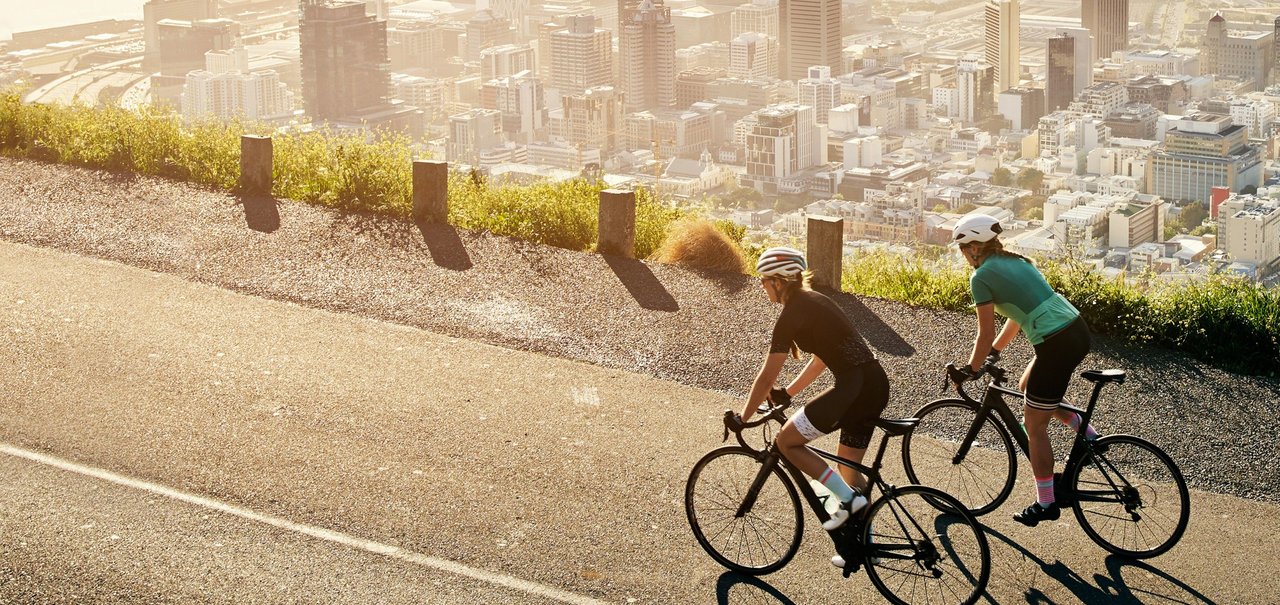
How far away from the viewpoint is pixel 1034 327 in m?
6.67

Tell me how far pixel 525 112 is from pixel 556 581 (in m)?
76.4

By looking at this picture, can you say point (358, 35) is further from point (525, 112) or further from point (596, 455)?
point (596, 455)

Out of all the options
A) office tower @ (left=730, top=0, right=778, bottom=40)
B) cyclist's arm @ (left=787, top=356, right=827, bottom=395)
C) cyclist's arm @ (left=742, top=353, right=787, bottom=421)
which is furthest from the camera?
office tower @ (left=730, top=0, right=778, bottom=40)

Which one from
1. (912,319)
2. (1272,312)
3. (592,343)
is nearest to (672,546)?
(592,343)

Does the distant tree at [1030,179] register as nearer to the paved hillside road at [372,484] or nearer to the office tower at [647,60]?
the office tower at [647,60]

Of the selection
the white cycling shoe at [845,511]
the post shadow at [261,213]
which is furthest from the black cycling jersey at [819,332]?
the post shadow at [261,213]

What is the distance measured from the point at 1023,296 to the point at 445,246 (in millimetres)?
6191

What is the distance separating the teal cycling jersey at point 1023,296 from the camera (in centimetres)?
665

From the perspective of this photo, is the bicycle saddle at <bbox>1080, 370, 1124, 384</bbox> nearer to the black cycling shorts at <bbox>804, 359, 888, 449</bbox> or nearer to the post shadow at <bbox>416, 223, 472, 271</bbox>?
the black cycling shorts at <bbox>804, 359, 888, 449</bbox>

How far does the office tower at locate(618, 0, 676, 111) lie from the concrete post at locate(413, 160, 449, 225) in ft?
275

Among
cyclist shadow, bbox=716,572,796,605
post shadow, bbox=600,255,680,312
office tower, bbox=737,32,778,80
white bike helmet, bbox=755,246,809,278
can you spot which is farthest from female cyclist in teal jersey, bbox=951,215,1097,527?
office tower, bbox=737,32,778,80

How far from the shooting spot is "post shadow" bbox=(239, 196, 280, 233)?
12.2 meters

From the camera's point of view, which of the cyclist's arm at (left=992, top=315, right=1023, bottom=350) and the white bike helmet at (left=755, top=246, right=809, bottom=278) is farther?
the cyclist's arm at (left=992, top=315, right=1023, bottom=350)

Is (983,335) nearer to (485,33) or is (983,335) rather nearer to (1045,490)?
(1045,490)
